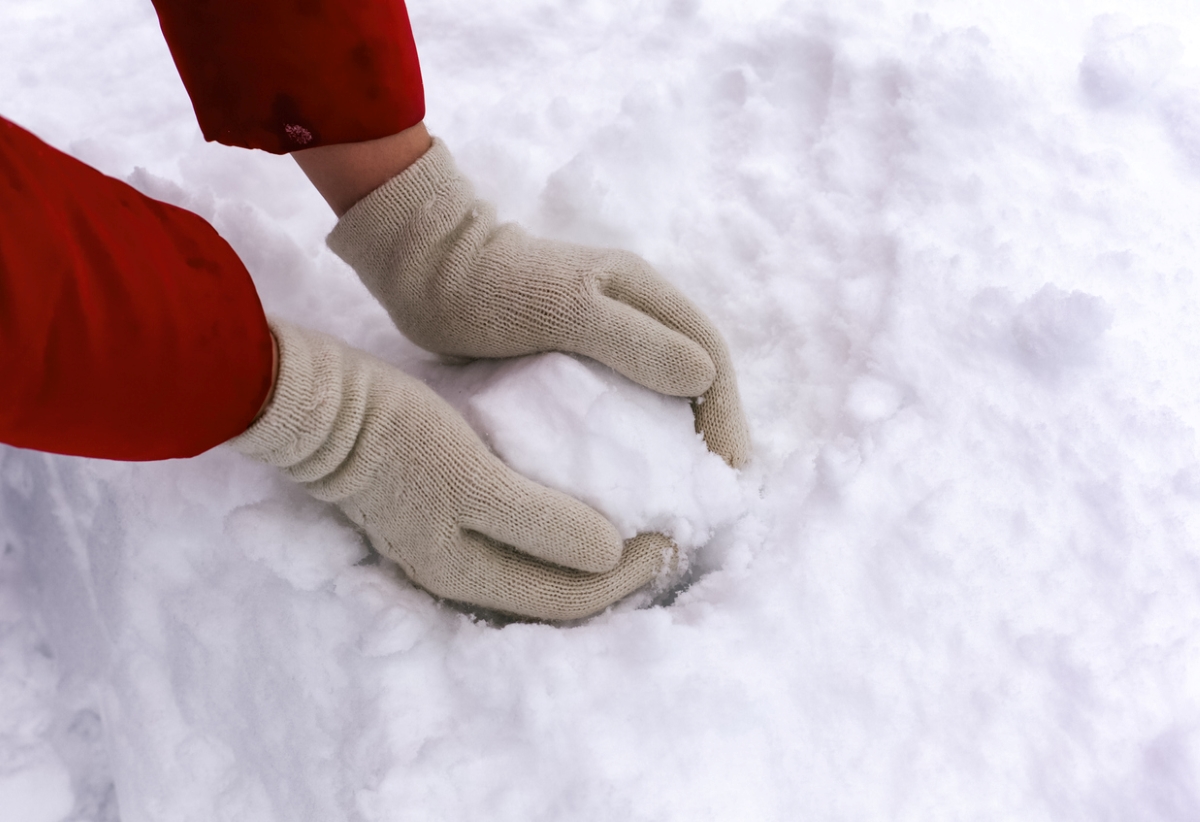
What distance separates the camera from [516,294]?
0.84 m

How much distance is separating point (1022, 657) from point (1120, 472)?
230mm

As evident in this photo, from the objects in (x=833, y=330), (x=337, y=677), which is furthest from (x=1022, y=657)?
(x=337, y=677)

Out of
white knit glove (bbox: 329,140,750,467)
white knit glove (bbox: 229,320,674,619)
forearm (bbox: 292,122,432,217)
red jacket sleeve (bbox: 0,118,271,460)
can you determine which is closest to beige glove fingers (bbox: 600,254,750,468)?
white knit glove (bbox: 329,140,750,467)

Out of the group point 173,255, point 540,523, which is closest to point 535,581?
point 540,523

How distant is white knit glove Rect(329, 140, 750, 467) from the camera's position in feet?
2.65

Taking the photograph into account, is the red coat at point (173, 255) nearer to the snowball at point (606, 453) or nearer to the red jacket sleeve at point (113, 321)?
the red jacket sleeve at point (113, 321)

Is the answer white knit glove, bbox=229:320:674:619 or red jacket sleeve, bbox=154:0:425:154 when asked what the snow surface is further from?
red jacket sleeve, bbox=154:0:425:154

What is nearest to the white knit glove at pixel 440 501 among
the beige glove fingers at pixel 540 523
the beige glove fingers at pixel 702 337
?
the beige glove fingers at pixel 540 523

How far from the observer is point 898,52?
3.49 feet

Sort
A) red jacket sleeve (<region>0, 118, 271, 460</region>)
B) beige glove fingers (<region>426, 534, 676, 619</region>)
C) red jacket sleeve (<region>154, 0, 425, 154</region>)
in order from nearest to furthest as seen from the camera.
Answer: red jacket sleeve (<region>0, 118, 271, 460</region>), red jacket sleeve (<region>154, 0, 425, 154</region>), beige glove fingers (<region>426, 534, 676, 619</region>)

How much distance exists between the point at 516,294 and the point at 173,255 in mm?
350

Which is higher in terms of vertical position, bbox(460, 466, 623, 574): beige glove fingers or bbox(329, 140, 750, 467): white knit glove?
bbox(329, 140, 750, 467): white knit glove

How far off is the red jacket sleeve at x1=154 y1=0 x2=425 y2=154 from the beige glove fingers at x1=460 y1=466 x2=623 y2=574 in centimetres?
37

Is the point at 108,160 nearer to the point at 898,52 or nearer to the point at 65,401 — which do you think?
the point at 65,401
